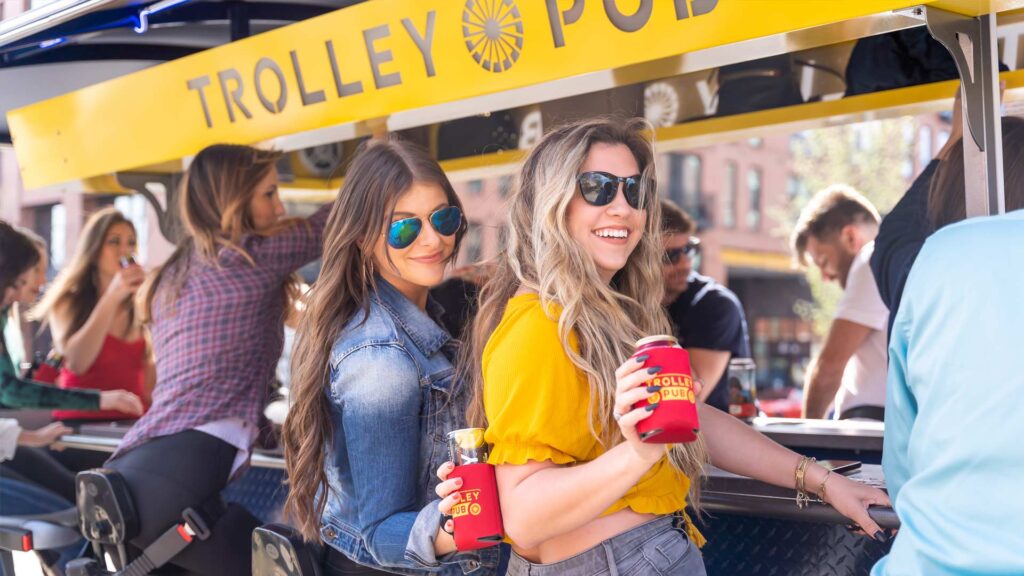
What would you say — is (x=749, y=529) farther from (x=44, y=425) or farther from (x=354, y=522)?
(x=44, y=425)

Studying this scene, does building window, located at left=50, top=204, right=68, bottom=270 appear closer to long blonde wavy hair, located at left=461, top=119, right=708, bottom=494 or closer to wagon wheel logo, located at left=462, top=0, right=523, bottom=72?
wagon wheel logo, located at left=462, top=0, right=523, bottom=72

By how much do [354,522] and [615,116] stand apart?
1111mm

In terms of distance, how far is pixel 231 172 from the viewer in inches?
142

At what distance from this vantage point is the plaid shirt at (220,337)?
346 cm

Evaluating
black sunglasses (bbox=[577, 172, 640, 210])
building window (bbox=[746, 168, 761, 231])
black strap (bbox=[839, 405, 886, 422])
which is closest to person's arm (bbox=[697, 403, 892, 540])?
black sunglasses (bbox=[577, 172, 640, 210])

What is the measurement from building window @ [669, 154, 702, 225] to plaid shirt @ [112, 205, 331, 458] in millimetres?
24653

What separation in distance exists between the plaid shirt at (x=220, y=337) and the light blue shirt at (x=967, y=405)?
234 centimetres

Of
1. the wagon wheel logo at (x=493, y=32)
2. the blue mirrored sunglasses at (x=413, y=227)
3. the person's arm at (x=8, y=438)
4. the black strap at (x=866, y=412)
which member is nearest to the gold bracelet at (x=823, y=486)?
the blue mirrored sunglasses at (x=413, y=227)

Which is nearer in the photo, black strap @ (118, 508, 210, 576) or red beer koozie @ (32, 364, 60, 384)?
black strap @ (118, 508, 210, 576)

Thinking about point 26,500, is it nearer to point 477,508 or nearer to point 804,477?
point 477,508

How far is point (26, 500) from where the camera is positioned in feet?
15.7

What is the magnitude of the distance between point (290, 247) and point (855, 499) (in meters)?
2.08

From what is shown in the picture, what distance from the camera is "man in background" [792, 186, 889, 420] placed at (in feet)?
15.9

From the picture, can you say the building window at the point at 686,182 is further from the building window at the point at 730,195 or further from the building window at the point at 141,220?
the building window at the point at 141,220
